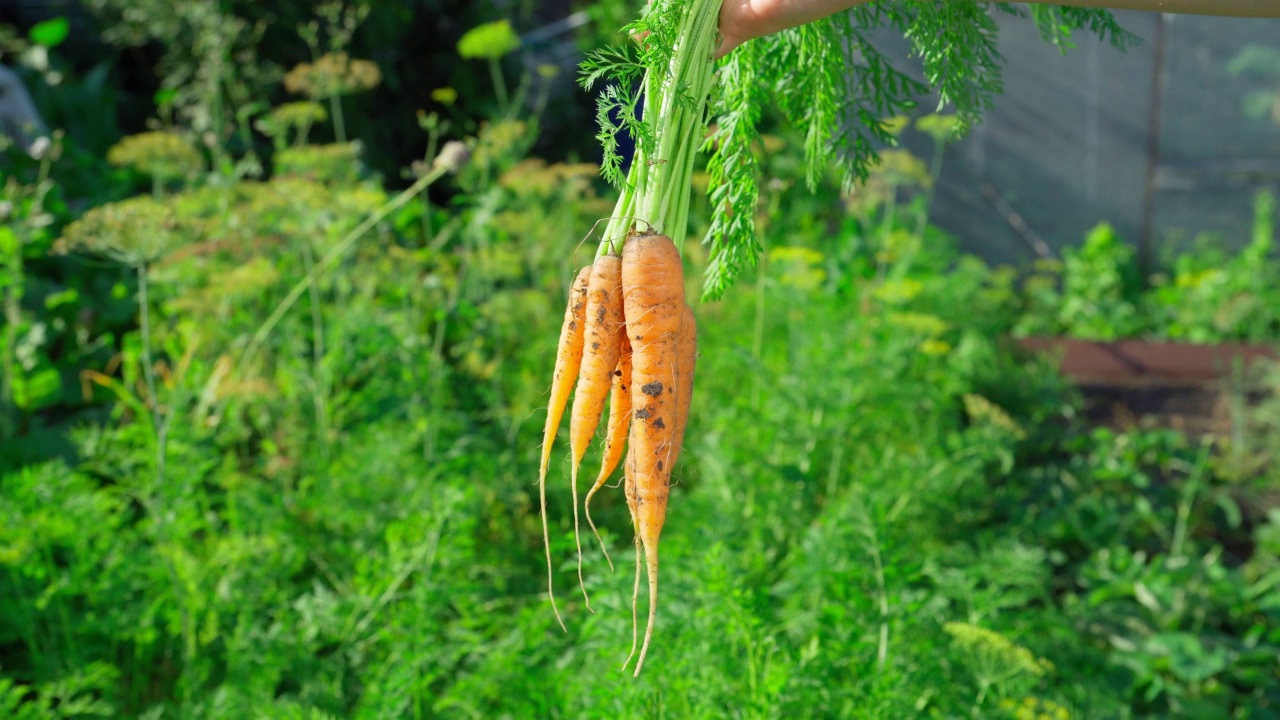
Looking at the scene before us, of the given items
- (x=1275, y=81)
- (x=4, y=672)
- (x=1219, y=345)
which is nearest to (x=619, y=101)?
(x=4, y=672)

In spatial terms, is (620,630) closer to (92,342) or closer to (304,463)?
(304,463)

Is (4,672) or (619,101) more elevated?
(619,101)

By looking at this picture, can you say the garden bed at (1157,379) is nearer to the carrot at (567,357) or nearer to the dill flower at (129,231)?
the carrot at (567,357)

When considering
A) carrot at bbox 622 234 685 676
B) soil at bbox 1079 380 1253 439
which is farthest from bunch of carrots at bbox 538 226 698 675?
soil at bbox 1079 380 1253 439

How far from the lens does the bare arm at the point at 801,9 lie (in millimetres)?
1417

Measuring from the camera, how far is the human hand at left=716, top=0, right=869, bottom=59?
4.64 ft

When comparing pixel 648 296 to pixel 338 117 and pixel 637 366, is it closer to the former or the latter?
pixel 637 366

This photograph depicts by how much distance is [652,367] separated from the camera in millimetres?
1676

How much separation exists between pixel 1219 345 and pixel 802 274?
148 inches

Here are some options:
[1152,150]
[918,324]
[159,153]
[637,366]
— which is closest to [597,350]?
[637,366]

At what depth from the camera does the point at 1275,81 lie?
720cm

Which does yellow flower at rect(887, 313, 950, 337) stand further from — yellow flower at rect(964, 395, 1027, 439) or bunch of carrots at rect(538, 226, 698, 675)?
bunch of carrots at rect(538, 226, 698, 675)

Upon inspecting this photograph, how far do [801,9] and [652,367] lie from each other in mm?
618

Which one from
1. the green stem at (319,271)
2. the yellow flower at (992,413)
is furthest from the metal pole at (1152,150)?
the green stem at (319,271)
